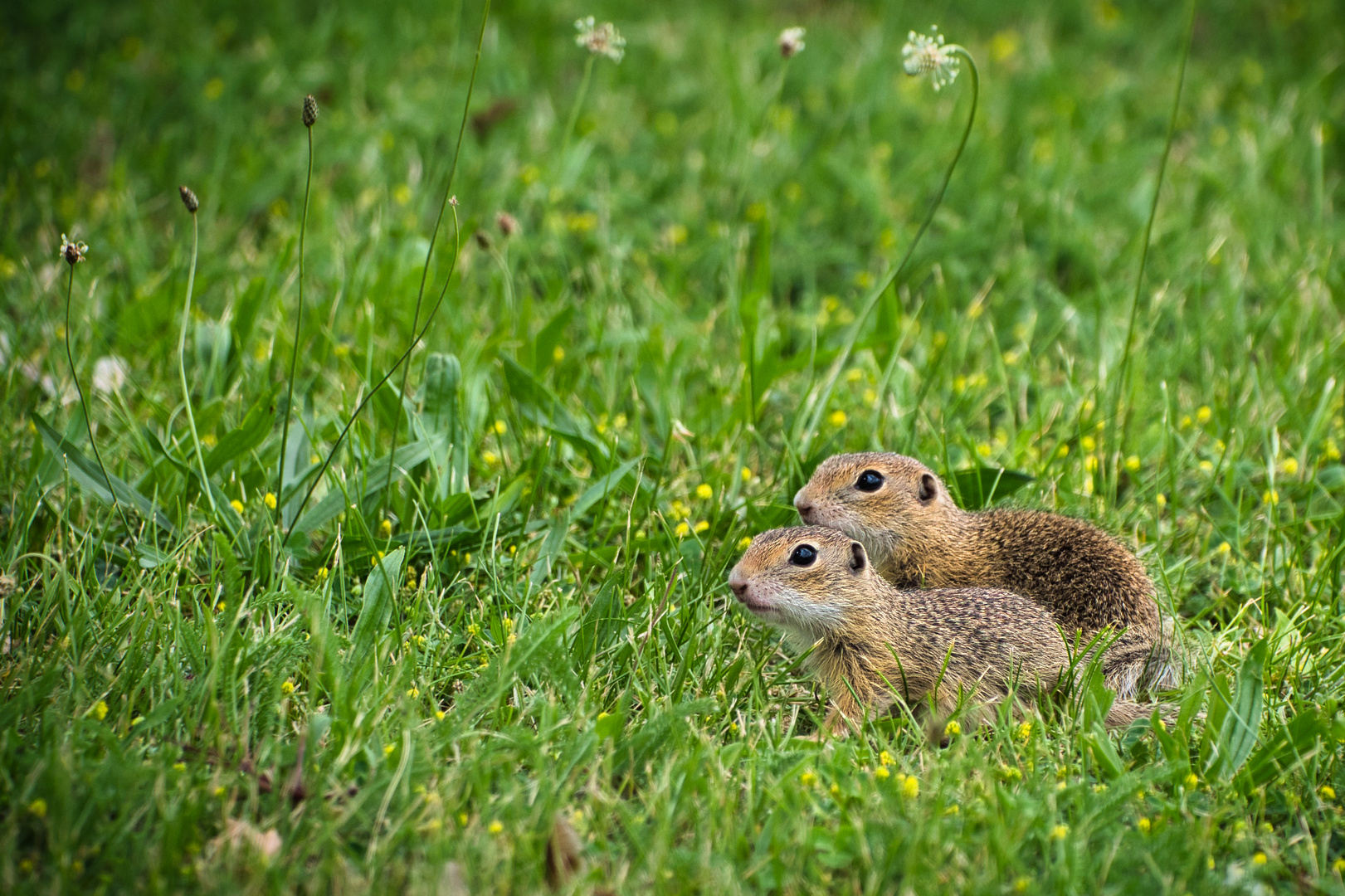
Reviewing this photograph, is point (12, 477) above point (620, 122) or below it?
below

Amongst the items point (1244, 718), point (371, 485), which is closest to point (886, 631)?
point (1244, 718)

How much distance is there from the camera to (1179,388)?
16.5ft

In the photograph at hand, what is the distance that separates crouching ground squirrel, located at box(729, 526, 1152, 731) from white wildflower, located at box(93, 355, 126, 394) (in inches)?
106

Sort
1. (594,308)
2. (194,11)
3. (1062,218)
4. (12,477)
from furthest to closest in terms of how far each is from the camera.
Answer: (194,11) → (1062,218) → (594,308) → (12,477)

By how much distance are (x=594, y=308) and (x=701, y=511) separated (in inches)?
56.6

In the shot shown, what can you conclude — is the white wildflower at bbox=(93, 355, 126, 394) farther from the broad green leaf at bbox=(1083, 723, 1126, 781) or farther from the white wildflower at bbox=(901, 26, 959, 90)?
the broad green leaf at bbox=(1083, 723, 1126, 781)

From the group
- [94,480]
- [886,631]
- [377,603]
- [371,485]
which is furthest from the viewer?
[371,485]

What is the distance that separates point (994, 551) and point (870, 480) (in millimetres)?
→ 470

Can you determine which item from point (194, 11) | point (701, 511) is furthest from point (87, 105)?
point (701, 511)

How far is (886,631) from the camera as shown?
3.49 meters

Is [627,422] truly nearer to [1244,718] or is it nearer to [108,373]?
[108,373]

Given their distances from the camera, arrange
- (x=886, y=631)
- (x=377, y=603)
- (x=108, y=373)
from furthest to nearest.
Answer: (x=108, y=373) → (x=886, y=631) → (x=377, y=603)

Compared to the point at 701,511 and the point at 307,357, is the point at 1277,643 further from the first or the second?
the point at 307,357

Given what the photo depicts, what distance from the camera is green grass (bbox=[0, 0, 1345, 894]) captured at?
273 centimetres
